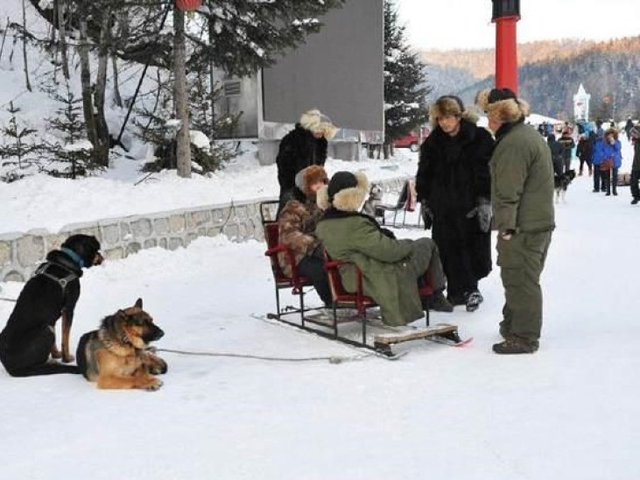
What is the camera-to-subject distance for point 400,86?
1061 inches

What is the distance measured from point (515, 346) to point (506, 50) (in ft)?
51.7

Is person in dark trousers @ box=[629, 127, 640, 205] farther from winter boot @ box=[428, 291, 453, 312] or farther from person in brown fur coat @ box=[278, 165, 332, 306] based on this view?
person in brown fur coat @ box=[278, 165, 332, 306]

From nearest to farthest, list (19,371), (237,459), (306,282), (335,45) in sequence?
(237,459) < (19,371) < (306,282) < (335,45)

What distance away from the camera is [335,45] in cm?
1756

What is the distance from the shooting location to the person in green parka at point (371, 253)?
15.5 feet

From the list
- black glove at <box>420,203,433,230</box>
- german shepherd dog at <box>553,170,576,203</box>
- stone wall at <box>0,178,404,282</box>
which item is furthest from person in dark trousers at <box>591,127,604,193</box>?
black glove at <box>420,203,433,230</box>

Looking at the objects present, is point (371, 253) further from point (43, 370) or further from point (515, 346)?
point (43, 370)

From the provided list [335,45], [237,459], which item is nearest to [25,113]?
[335,45]

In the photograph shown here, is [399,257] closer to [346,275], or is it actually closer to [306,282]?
[346,275]

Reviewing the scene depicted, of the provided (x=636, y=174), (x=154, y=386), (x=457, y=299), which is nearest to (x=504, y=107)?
(x=457, y=299)

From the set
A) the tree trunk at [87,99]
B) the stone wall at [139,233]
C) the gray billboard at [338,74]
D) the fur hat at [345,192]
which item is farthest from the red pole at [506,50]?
the fur hat at [345,192]

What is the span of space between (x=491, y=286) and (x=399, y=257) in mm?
2809

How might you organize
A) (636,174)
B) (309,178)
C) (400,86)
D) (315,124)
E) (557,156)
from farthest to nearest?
(400,86) < (557,156) < (636,174) < (315,124) < (309,178)

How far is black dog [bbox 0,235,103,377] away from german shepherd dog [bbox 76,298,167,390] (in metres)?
0.34
